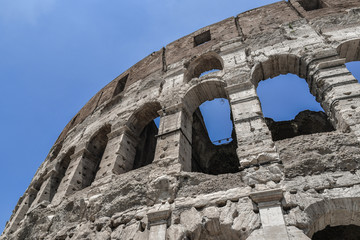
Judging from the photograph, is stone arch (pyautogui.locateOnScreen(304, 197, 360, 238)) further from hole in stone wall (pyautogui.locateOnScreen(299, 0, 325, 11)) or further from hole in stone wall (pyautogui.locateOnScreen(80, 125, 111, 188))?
hole in stone wall (pyautogui.locateOnScreen(299, 0, 325, 11))

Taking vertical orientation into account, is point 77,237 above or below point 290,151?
below

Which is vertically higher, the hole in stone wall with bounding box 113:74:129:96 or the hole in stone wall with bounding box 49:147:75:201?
the hole in stone wall with bounding box 113:74:129:96

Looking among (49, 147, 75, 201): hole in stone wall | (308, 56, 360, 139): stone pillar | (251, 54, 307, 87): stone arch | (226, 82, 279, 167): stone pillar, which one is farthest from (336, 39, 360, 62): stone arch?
(49, 147, 75, 201): hole in stone wall

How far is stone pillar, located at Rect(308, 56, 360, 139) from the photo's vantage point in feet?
13.2

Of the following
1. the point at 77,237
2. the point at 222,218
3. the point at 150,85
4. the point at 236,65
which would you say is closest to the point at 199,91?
the point at 236,65

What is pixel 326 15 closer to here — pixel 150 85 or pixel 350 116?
pixel 350 116

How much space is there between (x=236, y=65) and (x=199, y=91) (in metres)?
1.15

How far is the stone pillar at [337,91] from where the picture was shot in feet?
13.2

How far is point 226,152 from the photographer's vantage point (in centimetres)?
970

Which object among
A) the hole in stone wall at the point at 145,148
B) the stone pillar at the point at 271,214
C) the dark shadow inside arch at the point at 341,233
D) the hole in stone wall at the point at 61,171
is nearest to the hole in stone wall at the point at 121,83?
the hole in stone wall at the point at 145,148

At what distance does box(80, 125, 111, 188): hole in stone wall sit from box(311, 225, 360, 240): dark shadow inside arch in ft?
19.8

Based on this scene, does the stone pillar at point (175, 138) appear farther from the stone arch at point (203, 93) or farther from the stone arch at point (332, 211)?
the stone arch at point (332, 211)

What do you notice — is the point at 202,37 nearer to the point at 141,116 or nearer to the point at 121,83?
the point at 121,83

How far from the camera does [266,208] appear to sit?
10.4 ft
